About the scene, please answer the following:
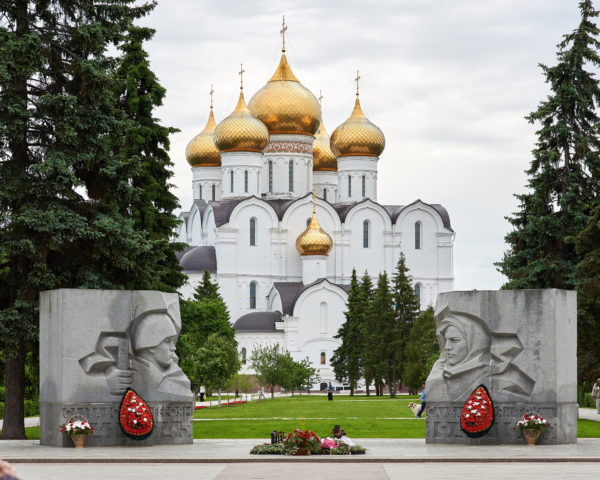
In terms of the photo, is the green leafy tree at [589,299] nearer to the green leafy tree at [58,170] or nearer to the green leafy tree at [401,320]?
the green leafy tree at [58,170]

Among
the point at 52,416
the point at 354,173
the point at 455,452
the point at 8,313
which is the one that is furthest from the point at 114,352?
the point at 354,173

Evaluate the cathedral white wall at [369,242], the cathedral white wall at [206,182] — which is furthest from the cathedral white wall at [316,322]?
the cathedral white wall at [206,182]

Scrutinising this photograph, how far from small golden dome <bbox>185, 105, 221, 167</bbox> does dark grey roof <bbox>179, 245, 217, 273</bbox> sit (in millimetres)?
8359

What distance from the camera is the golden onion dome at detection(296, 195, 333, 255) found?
77125mm

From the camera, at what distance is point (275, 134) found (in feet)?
262

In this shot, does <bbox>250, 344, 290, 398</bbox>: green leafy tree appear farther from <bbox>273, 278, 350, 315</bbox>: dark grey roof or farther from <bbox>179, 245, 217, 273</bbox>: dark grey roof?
<bbox>179, 245, 217, 273</bbox>: dark grey roof

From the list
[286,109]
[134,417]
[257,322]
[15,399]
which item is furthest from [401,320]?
[134,417]

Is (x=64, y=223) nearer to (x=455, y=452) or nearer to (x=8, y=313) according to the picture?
(x=8, y=313)

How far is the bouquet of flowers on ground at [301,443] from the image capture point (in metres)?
19.1

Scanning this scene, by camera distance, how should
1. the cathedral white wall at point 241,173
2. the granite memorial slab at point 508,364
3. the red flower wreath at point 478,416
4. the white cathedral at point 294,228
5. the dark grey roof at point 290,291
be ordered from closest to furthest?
the red flower wreath at point 478,416
the granite memorial slab at point 508,364
the white cathedral at point 294,228
the dark grey roof at point 290,291
the cathedral white wall at point 241,173

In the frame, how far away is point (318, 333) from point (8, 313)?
53095 mm

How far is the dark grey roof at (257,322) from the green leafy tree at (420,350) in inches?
719

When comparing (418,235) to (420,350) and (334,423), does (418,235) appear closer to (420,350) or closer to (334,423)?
(420,350)

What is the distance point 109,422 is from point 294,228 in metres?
58.6
